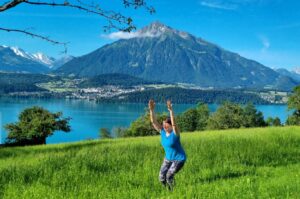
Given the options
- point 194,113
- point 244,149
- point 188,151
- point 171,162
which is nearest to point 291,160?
point 244,149

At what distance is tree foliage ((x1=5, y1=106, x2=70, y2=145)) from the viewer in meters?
78.1

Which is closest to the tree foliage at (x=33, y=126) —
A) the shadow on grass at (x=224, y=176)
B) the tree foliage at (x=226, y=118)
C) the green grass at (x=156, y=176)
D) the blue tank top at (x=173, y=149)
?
the tree foliage at (x=226, y=118)

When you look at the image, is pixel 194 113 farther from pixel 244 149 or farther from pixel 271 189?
pixel 271 189

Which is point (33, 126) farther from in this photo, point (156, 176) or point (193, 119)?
point (156, 176)

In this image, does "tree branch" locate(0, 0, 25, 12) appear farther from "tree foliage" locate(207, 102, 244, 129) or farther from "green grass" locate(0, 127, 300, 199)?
"tree foliage" locate(207, 102, 244, 129)

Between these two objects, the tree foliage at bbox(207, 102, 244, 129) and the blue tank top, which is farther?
the tree foliage at bbox(207, 102, 244, 129)

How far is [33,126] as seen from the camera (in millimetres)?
78500

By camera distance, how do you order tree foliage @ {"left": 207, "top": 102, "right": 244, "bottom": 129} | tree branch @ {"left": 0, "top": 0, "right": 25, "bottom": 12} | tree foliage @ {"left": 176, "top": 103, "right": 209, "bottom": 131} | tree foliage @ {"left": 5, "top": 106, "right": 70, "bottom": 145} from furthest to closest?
tree foliage @ {"left": 176, "top": 103, "right": 209, "bottom": 131} → tree foliage @ {"left": 207, "top": 102, "right": 244, "bottom": 129} → tree foliage @ {"left": 5, "top": 106, "right": 70, "bottom": 145} → tree branch @ {"left": 0, "top": 0, "right": 25, "bottom": 12}

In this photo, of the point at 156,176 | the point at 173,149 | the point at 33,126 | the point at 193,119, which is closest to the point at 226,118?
the point at 193,119

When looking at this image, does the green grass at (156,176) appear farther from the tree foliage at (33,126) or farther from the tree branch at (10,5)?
the tree foliage at (33,126)

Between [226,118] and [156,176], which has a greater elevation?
[156,176]

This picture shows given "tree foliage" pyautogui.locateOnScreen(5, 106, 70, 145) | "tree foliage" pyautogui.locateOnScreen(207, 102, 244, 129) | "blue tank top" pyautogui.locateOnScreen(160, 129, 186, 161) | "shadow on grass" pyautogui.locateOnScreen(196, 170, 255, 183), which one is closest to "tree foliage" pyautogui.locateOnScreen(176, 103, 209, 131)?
"tree foliage" pyautogui.locateOnScreen(207, 102, 244, 129)

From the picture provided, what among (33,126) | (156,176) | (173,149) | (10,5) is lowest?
(33,126)

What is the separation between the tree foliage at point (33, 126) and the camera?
7806 centimetres
